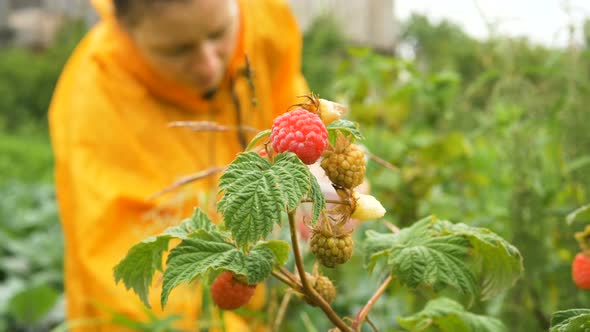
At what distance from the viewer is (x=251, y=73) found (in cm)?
43

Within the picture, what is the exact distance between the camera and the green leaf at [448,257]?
394 mm

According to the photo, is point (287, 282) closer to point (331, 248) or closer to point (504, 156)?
point (331, 248)

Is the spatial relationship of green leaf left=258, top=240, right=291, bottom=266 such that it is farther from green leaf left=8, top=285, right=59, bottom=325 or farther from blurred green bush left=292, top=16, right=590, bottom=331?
green leaf left=8, top=285, right=59, bottom=325

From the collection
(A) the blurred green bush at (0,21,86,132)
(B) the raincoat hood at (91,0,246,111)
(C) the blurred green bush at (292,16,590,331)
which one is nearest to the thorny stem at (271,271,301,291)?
(C) the blurred green bush at (292,16,590,331)

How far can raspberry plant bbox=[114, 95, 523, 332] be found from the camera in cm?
30

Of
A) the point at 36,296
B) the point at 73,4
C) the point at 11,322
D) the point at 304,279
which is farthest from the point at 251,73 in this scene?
the point at 73,4

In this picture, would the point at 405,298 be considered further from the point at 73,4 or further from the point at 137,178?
the point at 73,4

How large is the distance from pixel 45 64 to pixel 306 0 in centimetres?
253

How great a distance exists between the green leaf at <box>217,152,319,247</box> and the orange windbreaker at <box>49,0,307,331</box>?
50.0 inches

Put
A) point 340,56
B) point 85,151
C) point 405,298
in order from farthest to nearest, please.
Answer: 1. point 340,56
2. point 85,151
3. point 405,298

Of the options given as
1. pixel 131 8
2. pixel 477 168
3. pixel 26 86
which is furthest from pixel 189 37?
pixel 26 86

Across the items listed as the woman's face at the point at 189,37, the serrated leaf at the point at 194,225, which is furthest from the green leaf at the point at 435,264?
the woman's face at the point at 189,37

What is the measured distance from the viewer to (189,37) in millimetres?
1426

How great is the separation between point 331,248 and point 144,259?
Result: 123 mm
